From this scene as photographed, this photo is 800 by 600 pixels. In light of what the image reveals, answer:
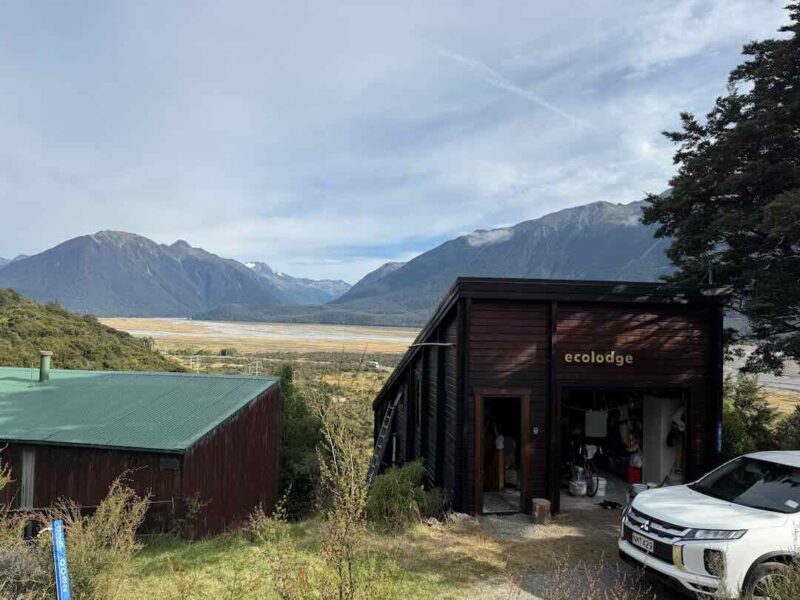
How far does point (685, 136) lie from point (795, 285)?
564cm

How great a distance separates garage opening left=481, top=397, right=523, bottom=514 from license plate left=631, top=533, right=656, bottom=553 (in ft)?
14.7

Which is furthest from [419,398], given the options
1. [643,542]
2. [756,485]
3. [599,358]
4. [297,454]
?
[756,485]

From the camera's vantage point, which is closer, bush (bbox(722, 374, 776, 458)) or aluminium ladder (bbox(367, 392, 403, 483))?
bush (bbox(722, 374, 776, 458))

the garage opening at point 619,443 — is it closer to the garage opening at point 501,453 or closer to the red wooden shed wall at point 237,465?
the garage opening at point 501,453

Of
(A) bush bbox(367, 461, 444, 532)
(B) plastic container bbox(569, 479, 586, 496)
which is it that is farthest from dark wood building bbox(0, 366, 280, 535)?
(B) plastic container bbox(569, 479, 586, 496)

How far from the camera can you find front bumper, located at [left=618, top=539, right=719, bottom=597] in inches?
237

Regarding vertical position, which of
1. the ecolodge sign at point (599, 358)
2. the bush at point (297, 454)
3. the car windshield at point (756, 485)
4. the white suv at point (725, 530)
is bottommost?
the bush at point (297, 454)

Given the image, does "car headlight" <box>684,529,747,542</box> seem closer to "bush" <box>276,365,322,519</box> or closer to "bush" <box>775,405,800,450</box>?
"bush" <box>775,405,800,450</box>

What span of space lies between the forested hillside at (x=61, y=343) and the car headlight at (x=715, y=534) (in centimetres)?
3223

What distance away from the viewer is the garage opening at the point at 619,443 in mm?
12148

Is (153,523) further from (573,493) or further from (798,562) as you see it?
(798,562)

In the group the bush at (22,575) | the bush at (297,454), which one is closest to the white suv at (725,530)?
the bush at (22,575)

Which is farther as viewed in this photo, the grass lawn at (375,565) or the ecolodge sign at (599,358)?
the ecolodge sign at (599,358)

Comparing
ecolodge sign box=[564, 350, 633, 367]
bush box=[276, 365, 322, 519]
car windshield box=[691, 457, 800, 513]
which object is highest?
ecolodge sign box=[564, 350, 633, 367]
